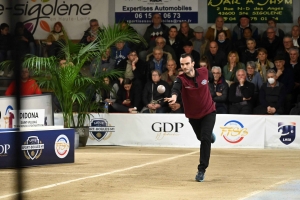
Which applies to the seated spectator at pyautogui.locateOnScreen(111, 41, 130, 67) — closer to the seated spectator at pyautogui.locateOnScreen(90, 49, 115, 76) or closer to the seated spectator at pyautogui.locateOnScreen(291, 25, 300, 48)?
the seated spectator at pyautogui.locateOnScreen(90, 49, 115, 76)

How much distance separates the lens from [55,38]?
68.5ft

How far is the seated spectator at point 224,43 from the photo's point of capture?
19.1 metres

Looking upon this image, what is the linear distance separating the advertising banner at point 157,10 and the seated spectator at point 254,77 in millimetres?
3260

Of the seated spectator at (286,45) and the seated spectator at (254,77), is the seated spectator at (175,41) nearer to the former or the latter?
the seated spectator at (254,77)

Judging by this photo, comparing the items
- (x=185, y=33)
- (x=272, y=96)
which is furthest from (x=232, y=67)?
(x=185, y=33)

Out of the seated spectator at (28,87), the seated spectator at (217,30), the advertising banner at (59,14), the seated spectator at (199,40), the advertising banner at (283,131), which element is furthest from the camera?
Answer: the advertising banner at (59,14)

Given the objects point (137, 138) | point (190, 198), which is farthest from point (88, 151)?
point (190, 198)

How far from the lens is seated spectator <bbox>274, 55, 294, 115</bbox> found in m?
17.9

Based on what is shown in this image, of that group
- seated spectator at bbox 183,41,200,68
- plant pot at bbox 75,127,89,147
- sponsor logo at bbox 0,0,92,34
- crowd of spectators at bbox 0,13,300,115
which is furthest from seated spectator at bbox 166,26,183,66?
plant pot at bbox 75,127,89,147

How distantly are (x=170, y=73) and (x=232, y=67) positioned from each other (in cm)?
154

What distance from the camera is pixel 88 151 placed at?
55.0 ft

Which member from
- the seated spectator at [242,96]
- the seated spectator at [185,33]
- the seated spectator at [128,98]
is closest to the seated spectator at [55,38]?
A: the seated spectator at [128,98]

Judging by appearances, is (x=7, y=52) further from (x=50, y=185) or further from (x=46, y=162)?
(x=50, y=185)

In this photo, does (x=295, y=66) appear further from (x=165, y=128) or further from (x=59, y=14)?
(x=59, y=14)
